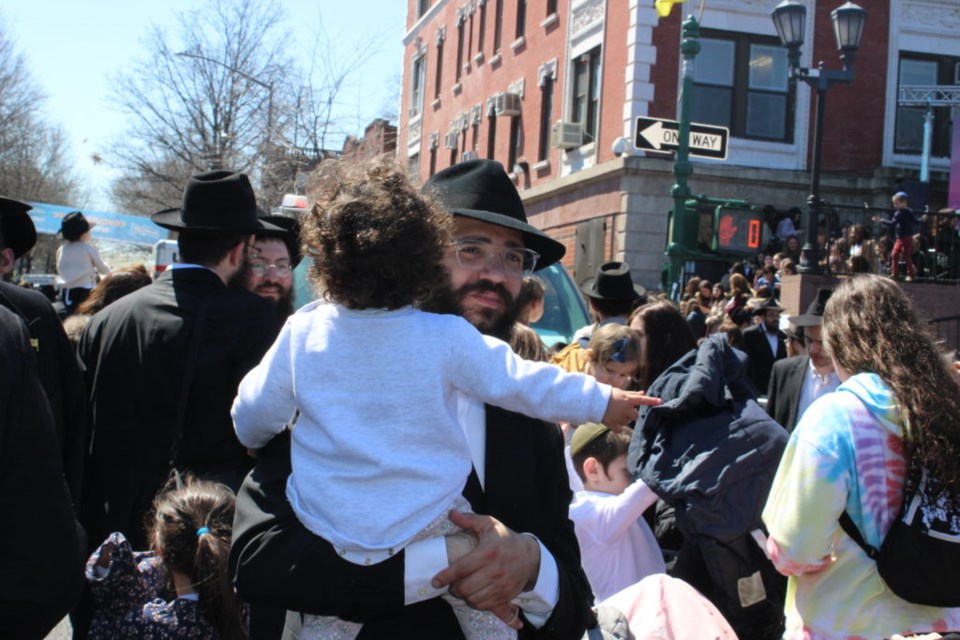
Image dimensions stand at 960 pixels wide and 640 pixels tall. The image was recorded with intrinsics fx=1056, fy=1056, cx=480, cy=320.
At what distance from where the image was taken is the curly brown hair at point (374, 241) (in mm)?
2340

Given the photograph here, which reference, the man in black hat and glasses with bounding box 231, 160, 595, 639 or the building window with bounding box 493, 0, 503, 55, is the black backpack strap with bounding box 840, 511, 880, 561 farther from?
the building window with bounding box 493, 0, 503, 55

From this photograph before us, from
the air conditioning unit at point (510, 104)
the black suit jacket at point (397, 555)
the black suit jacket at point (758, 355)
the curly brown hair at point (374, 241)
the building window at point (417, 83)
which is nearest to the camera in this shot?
the black suit jacket at point (397, 555)

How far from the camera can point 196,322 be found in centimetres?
385

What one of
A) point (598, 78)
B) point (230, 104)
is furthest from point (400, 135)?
point (598, 78)

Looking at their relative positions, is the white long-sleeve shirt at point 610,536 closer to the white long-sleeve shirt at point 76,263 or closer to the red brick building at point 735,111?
the white long-sleeve shirt at point 76,263

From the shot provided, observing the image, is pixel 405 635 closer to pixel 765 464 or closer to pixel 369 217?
pixel 369 217

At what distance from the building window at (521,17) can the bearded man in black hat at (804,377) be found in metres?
24.4

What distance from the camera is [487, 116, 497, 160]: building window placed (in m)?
33.2

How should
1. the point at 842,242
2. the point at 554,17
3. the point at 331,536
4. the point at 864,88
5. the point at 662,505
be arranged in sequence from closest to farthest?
the point at 331,536
the point at 662,505
the point at 842,242
the point at 864,88
the point at 554,17

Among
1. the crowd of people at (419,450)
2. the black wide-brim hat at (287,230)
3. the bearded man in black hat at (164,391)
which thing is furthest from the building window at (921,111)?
the bearded man in black hat at (164,391)

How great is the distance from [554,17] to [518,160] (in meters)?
4.44

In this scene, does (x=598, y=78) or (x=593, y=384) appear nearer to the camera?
(x=593, y=384)

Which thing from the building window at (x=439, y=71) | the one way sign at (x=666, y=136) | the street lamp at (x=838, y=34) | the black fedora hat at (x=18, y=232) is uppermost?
the building window at (x=439, y=71)

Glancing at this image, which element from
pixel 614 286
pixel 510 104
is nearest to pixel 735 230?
pixel 614 286
